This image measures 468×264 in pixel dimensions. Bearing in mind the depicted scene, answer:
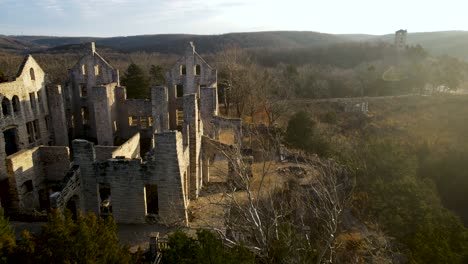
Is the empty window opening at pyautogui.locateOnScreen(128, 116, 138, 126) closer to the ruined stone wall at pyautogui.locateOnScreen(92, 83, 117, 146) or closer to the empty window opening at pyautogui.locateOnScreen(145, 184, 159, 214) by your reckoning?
the ruined stone wall at pyautogui.locateOnScreen(92, 83, 117, 146)

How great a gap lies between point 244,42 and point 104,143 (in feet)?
347

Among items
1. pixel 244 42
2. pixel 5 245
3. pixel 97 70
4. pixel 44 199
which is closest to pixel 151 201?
pixel 44 199

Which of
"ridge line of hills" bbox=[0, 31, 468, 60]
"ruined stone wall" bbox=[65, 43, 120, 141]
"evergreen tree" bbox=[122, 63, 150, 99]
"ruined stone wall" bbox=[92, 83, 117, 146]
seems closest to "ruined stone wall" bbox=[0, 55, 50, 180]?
"ruined stone wall" bbox=[65, 43, 120, 141]

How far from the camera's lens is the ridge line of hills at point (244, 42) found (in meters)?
105

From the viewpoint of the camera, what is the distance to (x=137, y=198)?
17156 mm

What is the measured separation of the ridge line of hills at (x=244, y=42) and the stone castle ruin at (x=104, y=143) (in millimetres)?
77214

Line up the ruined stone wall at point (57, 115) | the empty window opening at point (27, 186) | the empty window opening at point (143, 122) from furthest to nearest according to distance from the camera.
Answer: the empty window opening at point (143, 122) < the ruined stone wall at point (57, 115) < the empty window opening at point (27, 186)

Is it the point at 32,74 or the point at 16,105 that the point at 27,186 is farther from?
the point at 32,74

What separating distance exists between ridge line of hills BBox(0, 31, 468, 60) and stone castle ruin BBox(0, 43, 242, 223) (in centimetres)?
7721

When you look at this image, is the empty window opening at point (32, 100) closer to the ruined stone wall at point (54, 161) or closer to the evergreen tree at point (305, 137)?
the ruined stone wall at point (54, 161)

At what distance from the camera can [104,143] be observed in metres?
28.2

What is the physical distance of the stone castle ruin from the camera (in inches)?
665

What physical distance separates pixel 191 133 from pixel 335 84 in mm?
46738

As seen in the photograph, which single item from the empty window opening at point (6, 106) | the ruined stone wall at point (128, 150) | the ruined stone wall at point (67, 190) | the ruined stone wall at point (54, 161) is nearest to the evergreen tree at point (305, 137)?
the ruined stone wall at point (128, 150)
